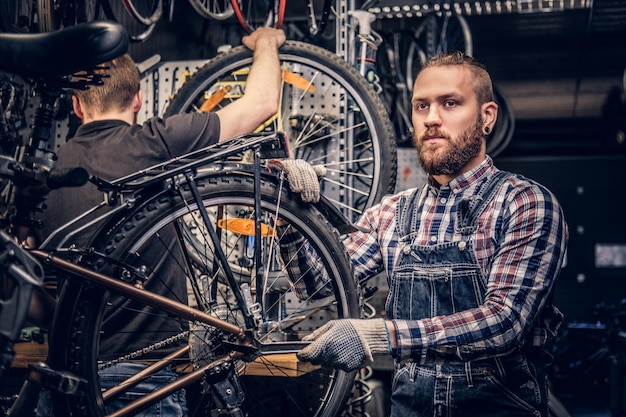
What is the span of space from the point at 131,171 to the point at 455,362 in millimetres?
1074

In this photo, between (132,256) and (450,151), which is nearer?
(132,256)

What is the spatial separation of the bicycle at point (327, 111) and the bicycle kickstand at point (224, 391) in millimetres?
1259

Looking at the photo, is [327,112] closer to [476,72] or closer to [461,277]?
[476,72]

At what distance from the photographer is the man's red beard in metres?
2.17

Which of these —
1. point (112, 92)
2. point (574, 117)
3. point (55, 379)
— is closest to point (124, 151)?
point (112, 92)

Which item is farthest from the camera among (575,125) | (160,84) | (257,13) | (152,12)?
(575,125)

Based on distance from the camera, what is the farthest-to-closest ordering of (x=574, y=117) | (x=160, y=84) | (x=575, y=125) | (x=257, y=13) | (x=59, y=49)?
(x=574, y=117) < (x=575, y=125) < (x=257, y=13) < (x=160, y=84) < (x=59, y=49)

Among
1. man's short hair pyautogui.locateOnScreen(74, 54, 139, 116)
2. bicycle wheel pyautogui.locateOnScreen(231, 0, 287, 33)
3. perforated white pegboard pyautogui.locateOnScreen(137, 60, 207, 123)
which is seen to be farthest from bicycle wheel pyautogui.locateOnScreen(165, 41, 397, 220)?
man's short hair pyautogui.locateOnScreen(74, 54, 139, 116)

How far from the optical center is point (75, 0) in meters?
3.20

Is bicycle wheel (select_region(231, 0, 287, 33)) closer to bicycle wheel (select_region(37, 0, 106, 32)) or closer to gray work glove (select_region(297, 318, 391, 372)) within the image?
bicycle wheel (select_region(37, 0, 106, 32))

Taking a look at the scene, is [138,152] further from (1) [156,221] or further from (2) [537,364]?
(2) [537,364]

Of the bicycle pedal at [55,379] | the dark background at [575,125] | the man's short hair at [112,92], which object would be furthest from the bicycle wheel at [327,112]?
the dark background at [575,125]

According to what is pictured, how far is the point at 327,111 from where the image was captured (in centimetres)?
327

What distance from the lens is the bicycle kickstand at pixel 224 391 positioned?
1991 millimetres
